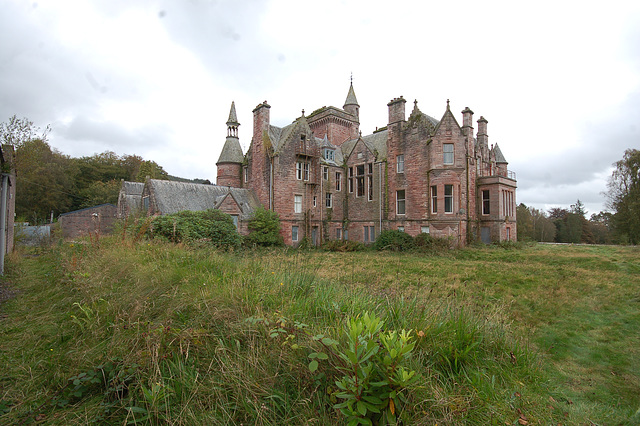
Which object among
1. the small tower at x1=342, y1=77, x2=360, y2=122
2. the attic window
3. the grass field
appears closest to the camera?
the grass field

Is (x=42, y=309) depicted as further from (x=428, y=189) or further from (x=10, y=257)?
(x=428, y=189)

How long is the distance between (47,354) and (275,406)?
3861 millimetres

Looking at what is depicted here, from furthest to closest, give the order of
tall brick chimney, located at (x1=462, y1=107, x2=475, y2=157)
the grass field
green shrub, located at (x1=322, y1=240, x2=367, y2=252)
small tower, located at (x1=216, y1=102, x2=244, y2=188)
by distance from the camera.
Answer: small tower, located at (x1=216, y1=102, x2=244, y2=188)
green shrub, located at (x1=322, y1=240, x2=367, y2=252)
tall brick chimney, located at (x1=462, y1=107, x2=475, y2=157)
the grass field

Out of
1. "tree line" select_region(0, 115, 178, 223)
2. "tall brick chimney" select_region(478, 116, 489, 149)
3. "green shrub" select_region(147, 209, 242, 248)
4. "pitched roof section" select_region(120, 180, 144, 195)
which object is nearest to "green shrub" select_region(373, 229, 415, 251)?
"green shrub" select_region(147, 209, 242, 248)

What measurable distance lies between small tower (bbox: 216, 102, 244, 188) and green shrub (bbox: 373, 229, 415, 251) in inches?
611

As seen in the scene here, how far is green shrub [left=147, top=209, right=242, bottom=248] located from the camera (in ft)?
53.7

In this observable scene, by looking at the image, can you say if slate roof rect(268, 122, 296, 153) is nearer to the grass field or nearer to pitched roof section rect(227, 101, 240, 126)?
pitched roof section rect(227, 101, 240, 126)

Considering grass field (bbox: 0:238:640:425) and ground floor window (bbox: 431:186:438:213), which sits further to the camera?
ground floor window (bbox: 431:186:438:213)

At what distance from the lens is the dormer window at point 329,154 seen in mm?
31391

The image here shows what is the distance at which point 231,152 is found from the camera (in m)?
31.3

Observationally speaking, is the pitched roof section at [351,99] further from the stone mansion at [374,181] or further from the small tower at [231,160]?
the small tower at [231,160]

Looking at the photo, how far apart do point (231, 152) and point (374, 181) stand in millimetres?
14645

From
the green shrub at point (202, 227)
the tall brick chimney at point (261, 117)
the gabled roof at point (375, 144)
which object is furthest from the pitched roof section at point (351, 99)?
the green shrub at point (202, 227)

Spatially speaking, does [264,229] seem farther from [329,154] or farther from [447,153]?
[447,153]
